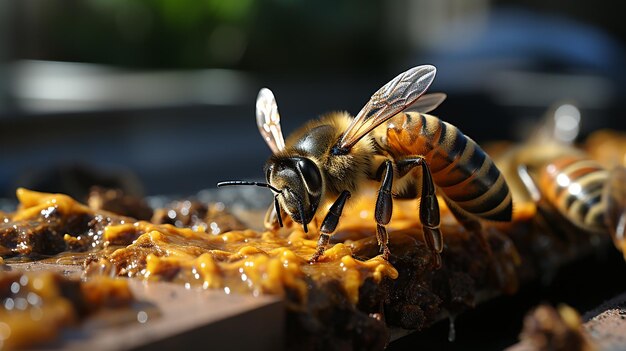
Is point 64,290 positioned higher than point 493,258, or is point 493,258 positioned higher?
point 64,290

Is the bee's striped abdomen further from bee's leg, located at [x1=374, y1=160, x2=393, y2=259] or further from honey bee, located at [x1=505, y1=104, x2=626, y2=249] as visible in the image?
bee's leg, located at [x1=374, y1=160, x2=393, y2=259]

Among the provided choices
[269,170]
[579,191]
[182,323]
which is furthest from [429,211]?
[182,323]

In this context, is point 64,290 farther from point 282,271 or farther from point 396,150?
point 396,150

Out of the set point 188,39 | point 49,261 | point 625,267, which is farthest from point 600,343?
point 188,39

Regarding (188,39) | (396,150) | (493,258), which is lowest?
(493,258)

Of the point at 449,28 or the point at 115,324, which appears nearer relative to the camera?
the point at 115,324

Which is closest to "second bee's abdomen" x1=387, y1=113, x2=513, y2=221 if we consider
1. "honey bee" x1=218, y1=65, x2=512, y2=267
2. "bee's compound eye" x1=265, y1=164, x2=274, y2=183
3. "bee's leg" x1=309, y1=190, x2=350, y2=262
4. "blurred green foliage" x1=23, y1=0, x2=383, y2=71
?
"honey bee" x1=218, y1=65, x2=512, y2=267

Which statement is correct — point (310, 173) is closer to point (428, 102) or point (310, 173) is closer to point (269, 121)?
point (269, 121)
